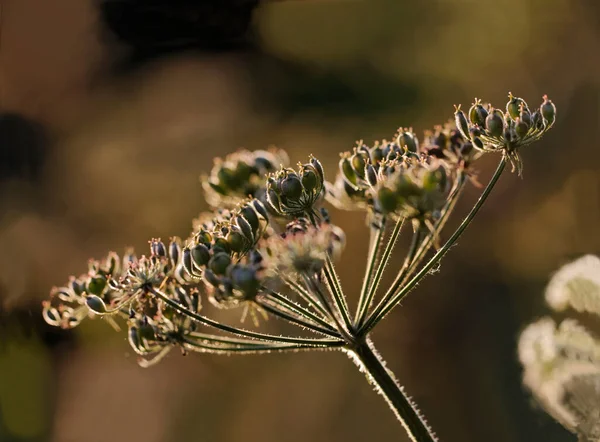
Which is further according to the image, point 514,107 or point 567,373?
point 514,107

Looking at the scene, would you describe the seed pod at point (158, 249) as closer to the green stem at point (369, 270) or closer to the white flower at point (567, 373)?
the green stem at point (369, 270)

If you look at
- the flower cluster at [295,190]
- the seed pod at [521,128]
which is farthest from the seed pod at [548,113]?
the flower cluster at [295,190]

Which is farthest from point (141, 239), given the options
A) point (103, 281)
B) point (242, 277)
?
point (242, 277)

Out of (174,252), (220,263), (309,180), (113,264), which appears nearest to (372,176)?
(309,180)

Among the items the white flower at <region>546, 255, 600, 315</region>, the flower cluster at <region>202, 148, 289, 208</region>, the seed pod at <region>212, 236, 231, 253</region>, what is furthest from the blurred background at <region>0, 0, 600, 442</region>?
the seed pod at <region>212, 236, 231, 253</region>

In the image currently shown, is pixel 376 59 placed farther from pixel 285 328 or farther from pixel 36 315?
pixel 36 315

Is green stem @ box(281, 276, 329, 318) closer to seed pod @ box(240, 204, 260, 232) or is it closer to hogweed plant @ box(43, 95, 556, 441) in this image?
hogweed plant @ box(43, 95, 556, 441)

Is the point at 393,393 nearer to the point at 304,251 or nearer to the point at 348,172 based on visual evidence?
the point at 304,251
